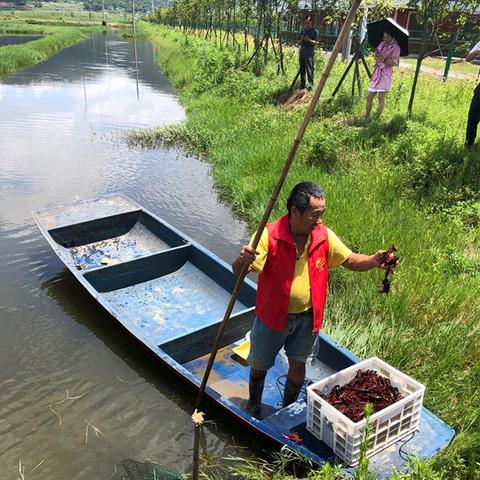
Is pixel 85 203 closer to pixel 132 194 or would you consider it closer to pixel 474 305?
pixel 132 194

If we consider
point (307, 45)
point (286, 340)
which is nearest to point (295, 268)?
point (286, 340)

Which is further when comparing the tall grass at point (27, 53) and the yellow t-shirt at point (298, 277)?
the tall grass at point (27, 53)

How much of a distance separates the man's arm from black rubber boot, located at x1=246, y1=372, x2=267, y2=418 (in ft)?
3.50

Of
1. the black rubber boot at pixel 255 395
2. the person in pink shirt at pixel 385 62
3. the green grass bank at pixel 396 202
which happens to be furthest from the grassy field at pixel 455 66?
the black rubber boot at pixel 255 395

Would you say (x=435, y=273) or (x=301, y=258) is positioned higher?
(x=301, y=258)

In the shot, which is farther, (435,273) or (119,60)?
(119,60)

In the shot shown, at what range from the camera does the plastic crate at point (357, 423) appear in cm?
301

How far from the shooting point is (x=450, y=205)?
266 inches

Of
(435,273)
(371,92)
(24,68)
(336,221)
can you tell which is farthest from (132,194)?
(24,68)

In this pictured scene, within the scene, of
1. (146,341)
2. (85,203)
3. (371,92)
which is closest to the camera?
(146,341)

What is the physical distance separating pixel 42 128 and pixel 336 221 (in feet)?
32.0

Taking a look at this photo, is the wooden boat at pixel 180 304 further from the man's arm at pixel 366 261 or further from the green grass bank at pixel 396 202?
the man's arm at pixel 366 261

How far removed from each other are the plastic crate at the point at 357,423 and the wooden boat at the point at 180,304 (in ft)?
0.31

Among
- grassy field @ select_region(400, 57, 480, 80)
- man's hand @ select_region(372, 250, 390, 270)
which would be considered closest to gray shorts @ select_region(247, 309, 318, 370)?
man's hand @ select_region(372, 250, 390, 270)
